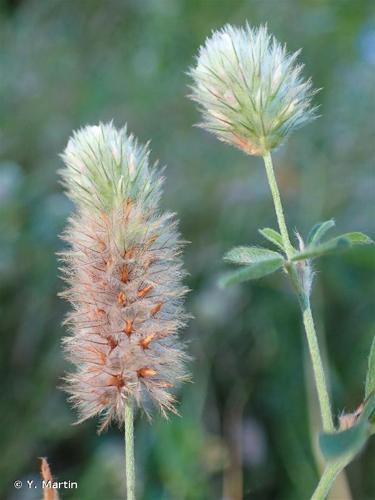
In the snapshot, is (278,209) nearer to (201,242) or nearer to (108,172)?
(108,172)

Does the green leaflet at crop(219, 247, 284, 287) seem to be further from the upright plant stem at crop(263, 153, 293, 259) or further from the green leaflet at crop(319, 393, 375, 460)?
the green leaflet at crop(319, 393, 375, 460)

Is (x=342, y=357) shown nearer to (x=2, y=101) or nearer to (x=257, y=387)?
(x=257, y=387)

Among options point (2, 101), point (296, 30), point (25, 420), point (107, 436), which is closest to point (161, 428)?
point (107, 436)

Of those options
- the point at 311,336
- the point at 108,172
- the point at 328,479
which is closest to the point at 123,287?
the point at 108,172

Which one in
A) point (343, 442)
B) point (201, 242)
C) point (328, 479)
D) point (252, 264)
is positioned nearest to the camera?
point (343, 442)

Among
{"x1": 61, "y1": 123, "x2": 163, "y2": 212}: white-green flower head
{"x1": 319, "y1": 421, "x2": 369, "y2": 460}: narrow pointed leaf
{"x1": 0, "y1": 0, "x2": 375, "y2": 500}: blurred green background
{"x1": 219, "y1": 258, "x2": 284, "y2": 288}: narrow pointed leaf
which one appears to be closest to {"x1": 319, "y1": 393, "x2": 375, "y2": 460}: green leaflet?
{"x1": 319, "y1": 421, "x2": 369, "y2": 460}: narrow pointed leaf

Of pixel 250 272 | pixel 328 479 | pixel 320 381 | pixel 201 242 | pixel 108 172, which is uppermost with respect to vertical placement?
pixel 201 242
